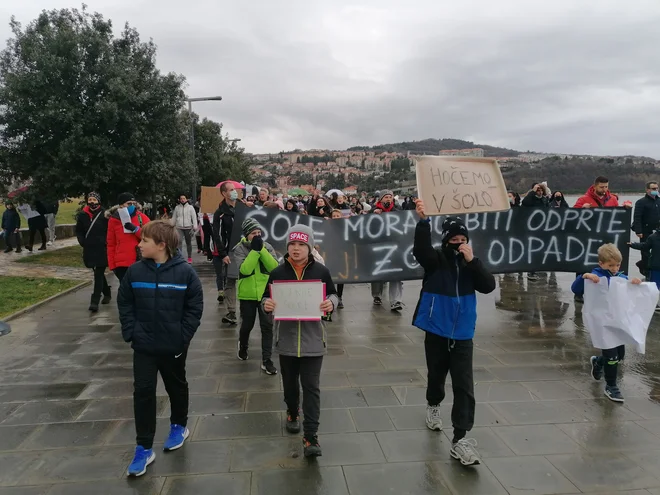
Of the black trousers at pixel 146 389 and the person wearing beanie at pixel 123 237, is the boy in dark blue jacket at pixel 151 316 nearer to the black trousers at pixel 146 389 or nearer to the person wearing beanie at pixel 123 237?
the black trousers at pixel 146 389

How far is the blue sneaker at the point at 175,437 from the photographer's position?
3574mm

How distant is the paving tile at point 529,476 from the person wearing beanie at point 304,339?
126cm

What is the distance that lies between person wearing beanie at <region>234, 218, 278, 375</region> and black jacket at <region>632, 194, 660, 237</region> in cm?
672

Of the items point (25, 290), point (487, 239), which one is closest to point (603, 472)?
point (487, 239)

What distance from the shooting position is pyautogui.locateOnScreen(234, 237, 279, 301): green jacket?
513 cm

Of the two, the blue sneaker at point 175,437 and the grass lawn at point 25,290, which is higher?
the grass lawn at point 25,290

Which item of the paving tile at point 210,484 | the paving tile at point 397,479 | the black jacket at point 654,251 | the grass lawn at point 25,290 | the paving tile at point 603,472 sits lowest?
the paving tile at point 603,472

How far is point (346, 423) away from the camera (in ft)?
13.2

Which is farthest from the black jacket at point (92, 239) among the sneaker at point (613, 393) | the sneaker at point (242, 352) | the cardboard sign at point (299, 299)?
the sneaker at point (613, 393)

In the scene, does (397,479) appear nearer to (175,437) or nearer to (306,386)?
(306,386)

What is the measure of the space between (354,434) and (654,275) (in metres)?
6.04

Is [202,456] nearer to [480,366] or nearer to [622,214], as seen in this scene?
[480,366]

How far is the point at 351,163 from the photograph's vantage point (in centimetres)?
16700

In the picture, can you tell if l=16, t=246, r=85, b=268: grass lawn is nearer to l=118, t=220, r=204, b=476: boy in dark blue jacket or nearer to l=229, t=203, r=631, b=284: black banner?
l=229, t=203, r=631, b=284: black banner
